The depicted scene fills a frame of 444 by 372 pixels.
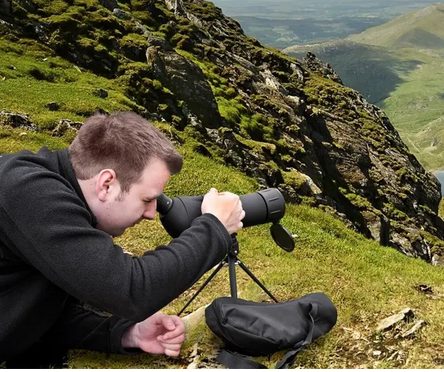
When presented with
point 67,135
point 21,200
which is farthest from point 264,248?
point 67,135

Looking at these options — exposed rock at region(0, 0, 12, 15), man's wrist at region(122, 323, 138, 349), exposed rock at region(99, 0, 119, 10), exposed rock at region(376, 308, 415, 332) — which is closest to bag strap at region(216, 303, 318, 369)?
man's wrist at region(122, 323, 138, 349)

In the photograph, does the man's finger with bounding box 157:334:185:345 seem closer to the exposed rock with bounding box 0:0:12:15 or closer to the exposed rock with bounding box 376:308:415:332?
the exposed rock with bounding box 376:308:415:332

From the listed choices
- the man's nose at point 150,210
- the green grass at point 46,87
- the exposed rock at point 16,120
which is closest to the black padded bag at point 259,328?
the man's nose at point 150,210

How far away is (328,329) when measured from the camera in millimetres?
8016

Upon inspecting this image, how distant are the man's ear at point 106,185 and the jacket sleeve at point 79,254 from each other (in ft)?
0.84

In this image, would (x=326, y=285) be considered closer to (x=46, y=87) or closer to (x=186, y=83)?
(x=46, y=87)

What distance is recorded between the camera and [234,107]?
55625 millimetres

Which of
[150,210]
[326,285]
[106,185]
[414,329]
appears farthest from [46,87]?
[106,185]

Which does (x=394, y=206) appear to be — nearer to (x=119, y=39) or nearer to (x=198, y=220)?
(x=119, y=39)

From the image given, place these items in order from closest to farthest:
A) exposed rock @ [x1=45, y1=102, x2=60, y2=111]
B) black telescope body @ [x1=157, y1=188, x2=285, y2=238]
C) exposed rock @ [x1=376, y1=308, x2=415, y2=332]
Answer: black telescope body @ [x1=157, y1=188, x2=285, y2=238] < exposed rock @ [x1=376, y1=308, x2=415, y2=332] < exposed rock @ [x1=45, y1=102, x2=60, y2=111]

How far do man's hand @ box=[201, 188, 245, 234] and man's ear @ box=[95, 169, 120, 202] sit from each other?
975mm

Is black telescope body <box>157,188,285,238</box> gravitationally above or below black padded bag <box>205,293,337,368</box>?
above

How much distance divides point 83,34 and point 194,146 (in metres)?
20.6

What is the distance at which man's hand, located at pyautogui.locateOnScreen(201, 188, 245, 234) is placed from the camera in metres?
5.71
